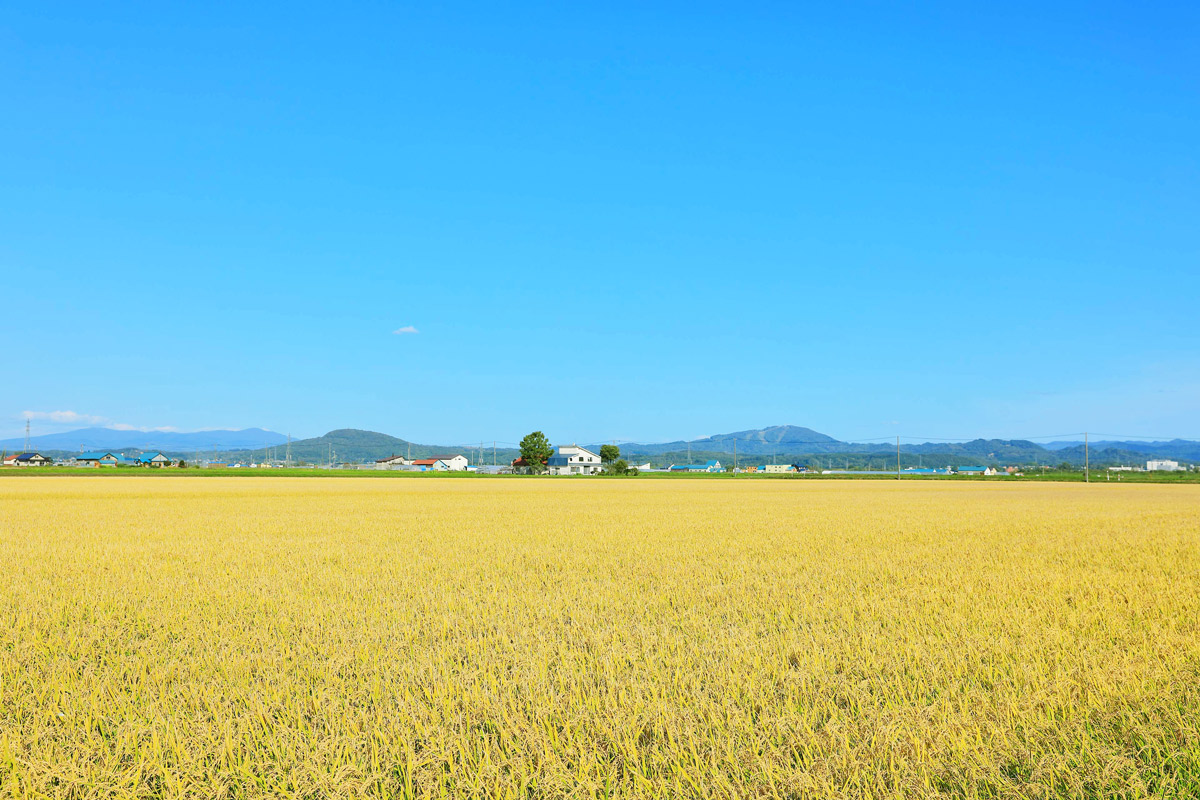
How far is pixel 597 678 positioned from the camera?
5.11m

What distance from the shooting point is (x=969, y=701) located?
4578mm

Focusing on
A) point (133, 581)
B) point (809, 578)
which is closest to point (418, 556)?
point (133, 581)

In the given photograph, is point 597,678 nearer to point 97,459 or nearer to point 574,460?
point 574,460

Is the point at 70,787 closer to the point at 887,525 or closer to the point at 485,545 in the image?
the point at 485,545

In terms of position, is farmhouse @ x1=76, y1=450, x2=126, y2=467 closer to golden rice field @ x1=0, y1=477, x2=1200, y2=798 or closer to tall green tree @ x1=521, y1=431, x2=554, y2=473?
tall green tree @ x1=521, y1=431, x2=554, y2=473

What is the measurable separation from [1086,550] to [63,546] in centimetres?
1910

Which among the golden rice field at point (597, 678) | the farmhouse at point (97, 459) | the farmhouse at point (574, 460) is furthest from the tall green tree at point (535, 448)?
the golden rice field at point (597, 678)

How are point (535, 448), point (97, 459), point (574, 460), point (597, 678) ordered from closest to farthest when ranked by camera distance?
point (597, 678)
point (535, 448)
point (574, 460)
point (97, 459)

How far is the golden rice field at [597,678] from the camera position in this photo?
353 centimetres

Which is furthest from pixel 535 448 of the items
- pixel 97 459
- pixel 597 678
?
pixel 597 678

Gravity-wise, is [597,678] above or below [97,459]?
above

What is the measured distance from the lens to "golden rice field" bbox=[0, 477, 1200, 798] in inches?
139

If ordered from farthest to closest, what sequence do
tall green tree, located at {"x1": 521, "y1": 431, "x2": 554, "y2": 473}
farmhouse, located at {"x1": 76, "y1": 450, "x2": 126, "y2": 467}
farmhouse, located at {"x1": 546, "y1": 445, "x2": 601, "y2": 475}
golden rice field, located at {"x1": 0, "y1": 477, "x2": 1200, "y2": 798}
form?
farmhouse, located at {"x1": 546, "y1": 445, "x2": 601, "y2": 475}, farmhouse, located at {"x1": 76, "y1": 450, "x2": 126, "y2": 467}, tall green tree, located at {"x1": 521, "y1": 431, "x2": 554, "y2": 473}, golden rice field, located at {"x1": 0, "y1": 477, "x2": 1200, "y2": 798}

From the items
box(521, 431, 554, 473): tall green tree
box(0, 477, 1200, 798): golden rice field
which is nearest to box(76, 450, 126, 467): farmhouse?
box(521, 431, 554, 473): tall green tree
